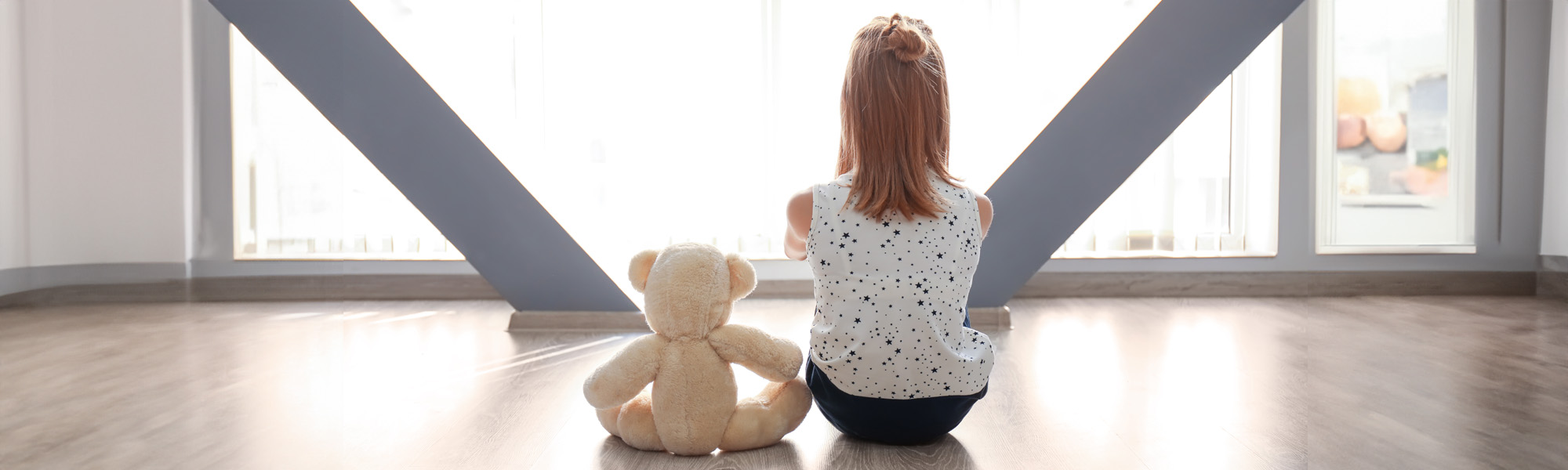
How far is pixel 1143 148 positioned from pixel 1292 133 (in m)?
1.72

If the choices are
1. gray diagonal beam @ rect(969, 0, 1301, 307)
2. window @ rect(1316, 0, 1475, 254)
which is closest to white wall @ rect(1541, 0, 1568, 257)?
window @ rect(1316, 0, 1475, 254)

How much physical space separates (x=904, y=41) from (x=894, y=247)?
303 mm

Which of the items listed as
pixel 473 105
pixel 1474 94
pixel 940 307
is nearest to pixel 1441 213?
pixel 1474 94

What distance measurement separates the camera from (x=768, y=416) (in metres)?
1.33

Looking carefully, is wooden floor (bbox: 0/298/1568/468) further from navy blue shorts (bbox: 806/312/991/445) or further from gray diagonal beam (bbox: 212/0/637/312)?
gray diagonal beam (bbox: 212/0/637/312)

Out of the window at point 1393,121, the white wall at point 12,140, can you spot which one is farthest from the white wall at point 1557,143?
the white wall at point 12,140

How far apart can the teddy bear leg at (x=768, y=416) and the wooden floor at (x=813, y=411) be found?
27 millimetres

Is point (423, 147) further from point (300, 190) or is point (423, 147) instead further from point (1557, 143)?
point (1557, 143)

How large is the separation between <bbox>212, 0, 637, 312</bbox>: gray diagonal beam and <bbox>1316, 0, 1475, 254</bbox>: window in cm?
294

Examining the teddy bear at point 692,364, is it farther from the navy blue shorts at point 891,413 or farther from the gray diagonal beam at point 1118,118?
the gray diagonal beam at point 1118,118

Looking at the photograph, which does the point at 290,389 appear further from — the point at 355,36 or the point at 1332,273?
the point at 1332,273

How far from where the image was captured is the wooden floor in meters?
1.32

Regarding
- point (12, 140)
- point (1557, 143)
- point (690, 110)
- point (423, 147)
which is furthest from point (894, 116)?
point (1557, 143)

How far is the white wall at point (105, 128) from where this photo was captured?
1904 millimetres
